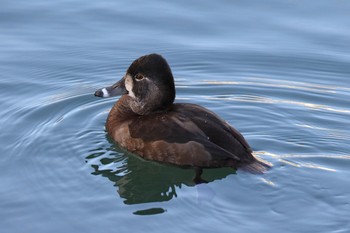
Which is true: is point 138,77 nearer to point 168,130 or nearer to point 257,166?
point 168,130

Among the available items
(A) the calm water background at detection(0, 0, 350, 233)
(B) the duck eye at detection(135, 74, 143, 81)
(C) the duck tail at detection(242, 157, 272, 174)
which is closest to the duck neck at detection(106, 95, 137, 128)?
(A) the calm water background at detection(0, 0, 350, 233)

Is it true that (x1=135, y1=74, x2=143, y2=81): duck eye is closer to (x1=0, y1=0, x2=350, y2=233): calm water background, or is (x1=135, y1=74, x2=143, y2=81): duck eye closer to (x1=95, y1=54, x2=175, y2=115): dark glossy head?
(x1=95, y1=54, x2=175, y2=115): dark glossy head

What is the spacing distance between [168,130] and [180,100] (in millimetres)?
1704

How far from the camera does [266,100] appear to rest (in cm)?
902

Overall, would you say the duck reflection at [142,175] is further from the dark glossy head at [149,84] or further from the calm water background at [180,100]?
the dark glossy head at [149,84]

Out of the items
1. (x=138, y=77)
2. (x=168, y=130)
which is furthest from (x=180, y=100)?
(x=168, y=130)

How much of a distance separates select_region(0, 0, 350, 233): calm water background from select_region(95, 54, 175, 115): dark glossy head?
514 millimetres

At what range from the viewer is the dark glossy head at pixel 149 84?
25.7ft

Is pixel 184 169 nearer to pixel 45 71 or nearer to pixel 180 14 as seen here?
pixel 45 71

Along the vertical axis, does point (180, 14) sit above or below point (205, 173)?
above

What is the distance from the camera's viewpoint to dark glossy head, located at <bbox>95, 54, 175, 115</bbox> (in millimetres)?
7832

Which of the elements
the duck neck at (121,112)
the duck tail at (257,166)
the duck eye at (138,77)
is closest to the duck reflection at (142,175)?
the duck tail at (257,166)

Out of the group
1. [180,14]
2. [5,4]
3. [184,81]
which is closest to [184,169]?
[184,81]

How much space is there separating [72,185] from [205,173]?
120 cm
